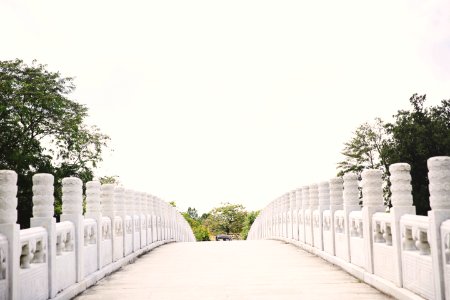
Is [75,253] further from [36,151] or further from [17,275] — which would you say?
[36,151]

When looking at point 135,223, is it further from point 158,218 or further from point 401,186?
point 401,186

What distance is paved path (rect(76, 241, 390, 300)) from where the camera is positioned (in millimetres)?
7074

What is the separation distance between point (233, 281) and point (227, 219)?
2942 inches

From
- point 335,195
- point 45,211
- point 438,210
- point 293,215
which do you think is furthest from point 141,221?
point 438,210

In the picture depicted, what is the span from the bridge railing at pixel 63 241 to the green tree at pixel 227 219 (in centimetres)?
6877

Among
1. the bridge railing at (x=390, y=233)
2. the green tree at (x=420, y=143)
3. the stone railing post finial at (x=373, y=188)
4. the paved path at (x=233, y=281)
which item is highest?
the green tree at (x=420, y=143)

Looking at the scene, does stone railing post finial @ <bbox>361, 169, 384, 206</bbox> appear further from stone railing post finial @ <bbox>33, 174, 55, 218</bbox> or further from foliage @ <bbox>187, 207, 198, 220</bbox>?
foliage @ <bbox>187, 207, 198, 220</bbox>

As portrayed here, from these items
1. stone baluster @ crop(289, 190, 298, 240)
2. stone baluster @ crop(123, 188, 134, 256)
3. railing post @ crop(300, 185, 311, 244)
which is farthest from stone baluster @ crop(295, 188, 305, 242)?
stone baluster @ crop(123, 188, 134, 256)

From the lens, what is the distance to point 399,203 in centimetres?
671

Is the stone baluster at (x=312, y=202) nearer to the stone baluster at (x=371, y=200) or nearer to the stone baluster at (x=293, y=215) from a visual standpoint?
the stone baluster at (x=293, y=215)

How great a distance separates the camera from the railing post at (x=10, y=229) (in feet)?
17.1

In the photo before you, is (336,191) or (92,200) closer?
(92,200)

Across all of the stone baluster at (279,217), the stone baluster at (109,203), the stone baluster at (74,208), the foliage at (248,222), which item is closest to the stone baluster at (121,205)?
the stone baluster at (109,203)

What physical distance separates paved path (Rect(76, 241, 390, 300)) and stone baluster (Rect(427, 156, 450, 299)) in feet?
5.04
